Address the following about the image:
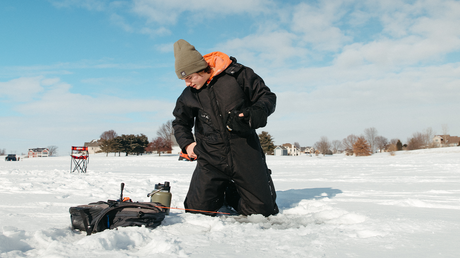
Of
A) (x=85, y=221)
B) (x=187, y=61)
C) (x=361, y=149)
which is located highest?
(x=187, y=61)

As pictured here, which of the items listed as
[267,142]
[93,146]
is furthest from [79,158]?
[93,146]

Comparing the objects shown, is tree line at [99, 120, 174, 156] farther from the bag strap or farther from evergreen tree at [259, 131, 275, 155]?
the bag strap

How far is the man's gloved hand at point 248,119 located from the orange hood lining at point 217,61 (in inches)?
17.5

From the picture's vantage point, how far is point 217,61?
2.41 m

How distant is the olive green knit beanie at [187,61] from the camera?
2.23 meters

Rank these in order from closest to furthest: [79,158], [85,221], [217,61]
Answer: [85,221], [217,61], [79,158]

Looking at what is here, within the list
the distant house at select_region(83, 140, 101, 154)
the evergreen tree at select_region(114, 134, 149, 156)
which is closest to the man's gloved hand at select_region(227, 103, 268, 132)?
the evergreen tree at select_region(114, 134, 149, 156)

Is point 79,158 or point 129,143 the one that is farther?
point 129,143

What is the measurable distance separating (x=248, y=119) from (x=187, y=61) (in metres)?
0.72

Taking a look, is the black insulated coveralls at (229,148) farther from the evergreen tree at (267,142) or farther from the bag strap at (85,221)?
the evergreen tree at (267,142)

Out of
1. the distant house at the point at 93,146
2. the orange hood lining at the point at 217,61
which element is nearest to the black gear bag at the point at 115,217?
the orange hood lining at the point at 217,61

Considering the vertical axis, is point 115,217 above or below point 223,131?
below

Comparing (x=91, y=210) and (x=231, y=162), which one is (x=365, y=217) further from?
(x=91, y=210)

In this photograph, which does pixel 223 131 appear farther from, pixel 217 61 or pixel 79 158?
pixel 79 158
